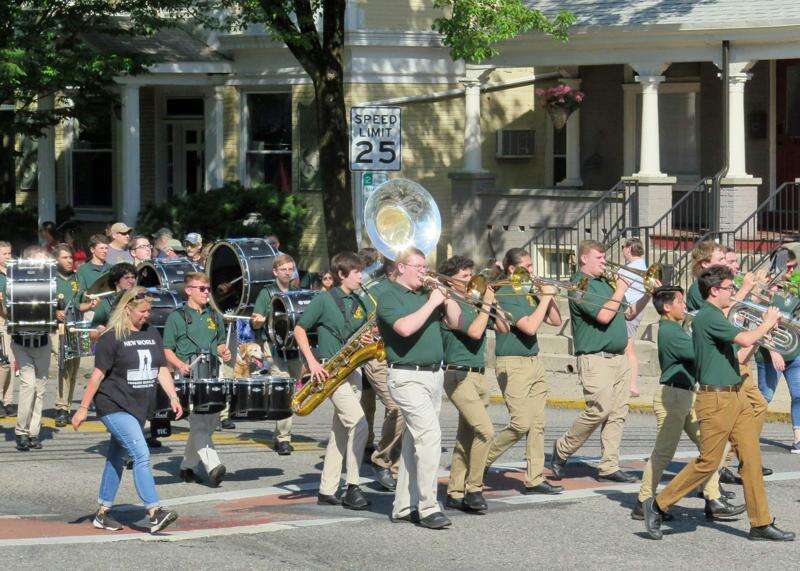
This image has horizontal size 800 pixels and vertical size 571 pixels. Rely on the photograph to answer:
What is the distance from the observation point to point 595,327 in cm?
1299

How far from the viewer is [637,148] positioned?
26281mm

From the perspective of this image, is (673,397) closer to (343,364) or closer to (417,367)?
(417,367)

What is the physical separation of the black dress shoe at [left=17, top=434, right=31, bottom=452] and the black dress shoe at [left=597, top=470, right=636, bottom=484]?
18.1 feet

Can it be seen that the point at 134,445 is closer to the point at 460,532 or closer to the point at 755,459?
the point at 460,532

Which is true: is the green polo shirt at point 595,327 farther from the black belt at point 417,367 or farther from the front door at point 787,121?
the front door at point 787,121

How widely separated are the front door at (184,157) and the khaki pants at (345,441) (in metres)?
18.4

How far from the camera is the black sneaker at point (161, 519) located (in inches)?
432

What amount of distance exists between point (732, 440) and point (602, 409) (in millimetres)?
2178

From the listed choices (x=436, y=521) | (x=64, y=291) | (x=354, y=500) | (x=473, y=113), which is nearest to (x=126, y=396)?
(x=354, y=500)

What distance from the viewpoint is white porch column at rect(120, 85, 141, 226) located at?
1113 inches

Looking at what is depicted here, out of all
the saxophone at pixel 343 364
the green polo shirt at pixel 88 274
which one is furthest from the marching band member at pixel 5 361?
the saxophone at pixel 343 364

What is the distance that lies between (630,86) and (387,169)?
859 cm

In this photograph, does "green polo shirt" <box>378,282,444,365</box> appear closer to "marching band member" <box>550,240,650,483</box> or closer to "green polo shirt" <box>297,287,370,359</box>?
"green polo shirt" <box>297,287,370,359</box>

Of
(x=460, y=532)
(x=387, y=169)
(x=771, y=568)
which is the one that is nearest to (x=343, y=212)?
(x=387, y=169)
